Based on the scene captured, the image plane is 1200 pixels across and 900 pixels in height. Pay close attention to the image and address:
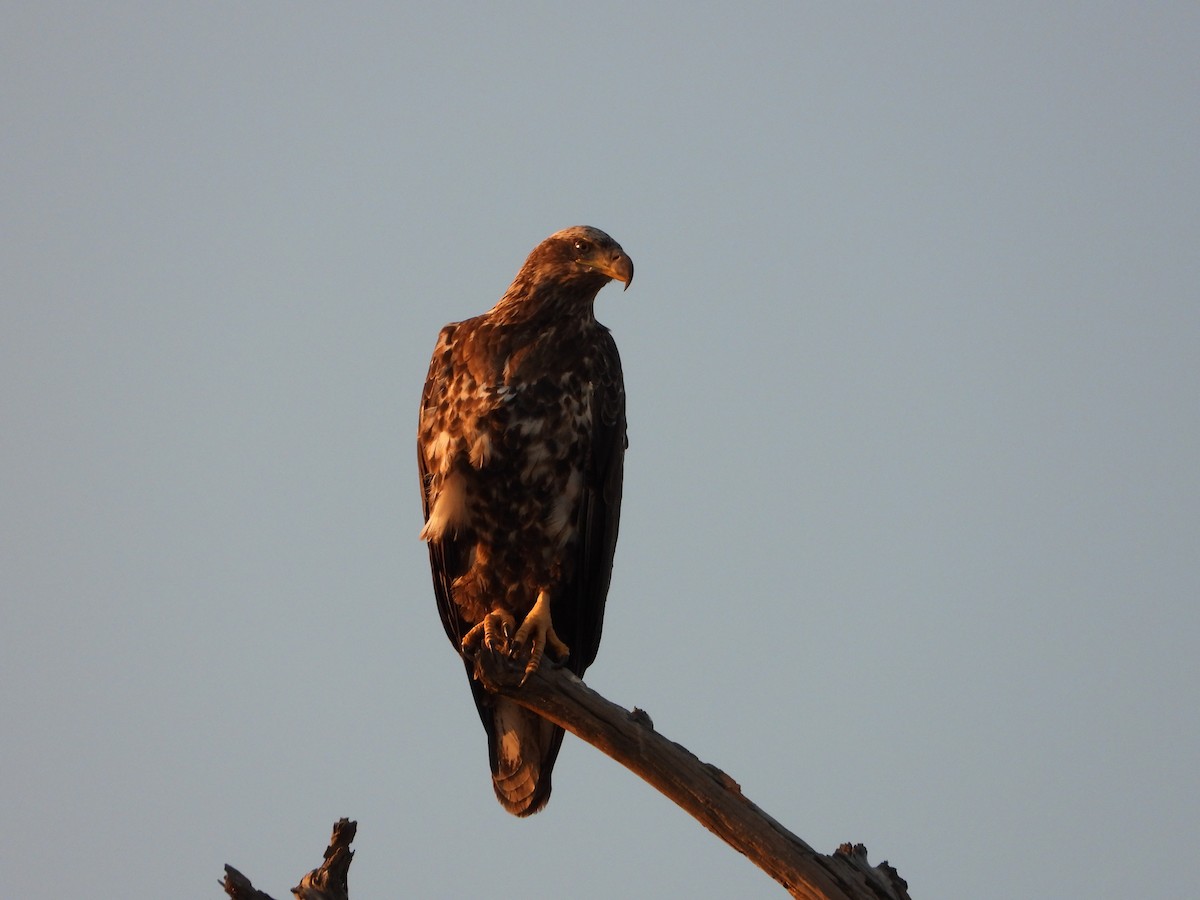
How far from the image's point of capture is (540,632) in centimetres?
775

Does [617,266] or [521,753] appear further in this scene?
[521,753]

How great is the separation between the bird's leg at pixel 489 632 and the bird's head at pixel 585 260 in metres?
1.81

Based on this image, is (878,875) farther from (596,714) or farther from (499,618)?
(499,618)

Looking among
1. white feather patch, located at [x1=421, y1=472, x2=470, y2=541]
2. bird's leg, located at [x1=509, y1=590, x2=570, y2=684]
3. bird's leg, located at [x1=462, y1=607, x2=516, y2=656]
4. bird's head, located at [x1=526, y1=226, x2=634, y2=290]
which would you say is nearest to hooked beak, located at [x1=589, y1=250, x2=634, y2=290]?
bird's head, located at [x1=526, y1=226, x2=634, y2=290]

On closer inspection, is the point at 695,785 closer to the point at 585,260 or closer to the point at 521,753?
the point at 521,753

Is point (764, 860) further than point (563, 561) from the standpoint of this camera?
No

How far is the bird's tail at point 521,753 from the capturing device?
8.21 meters

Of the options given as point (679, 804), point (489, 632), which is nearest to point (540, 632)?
point (489, 632)

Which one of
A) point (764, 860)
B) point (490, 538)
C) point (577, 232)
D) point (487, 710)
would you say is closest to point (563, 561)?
point (490, 538)

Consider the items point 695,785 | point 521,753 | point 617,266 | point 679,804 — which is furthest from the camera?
point 521,753

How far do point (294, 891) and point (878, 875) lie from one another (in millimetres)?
2212

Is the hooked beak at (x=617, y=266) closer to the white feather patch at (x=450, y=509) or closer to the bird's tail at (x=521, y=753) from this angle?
the white feather patch at (x=450, y=509)

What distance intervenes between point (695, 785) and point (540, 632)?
5.75 ft

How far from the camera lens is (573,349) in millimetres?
7957
